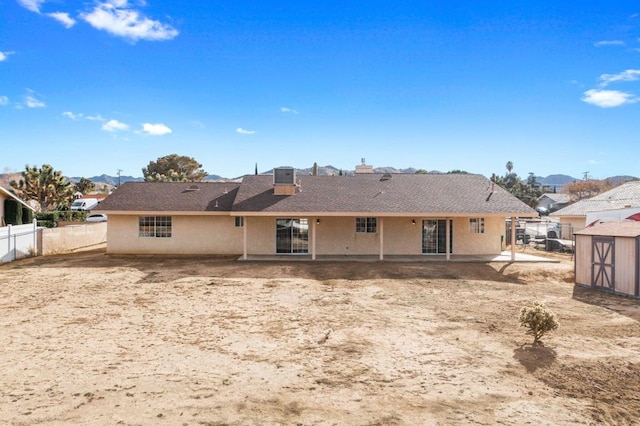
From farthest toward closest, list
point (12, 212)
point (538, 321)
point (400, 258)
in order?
point (12, 212) < point (400, 258) < point (538, 321)

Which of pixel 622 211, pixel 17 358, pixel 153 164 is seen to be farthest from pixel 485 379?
pixel 153 164

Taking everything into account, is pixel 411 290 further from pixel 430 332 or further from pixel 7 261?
pixel 7 261

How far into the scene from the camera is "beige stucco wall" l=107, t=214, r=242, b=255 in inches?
839

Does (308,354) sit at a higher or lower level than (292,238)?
lower

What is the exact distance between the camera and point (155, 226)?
69.9 feet

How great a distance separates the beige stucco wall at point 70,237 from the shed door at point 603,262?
26.1 meters

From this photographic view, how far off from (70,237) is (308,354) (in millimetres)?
22044

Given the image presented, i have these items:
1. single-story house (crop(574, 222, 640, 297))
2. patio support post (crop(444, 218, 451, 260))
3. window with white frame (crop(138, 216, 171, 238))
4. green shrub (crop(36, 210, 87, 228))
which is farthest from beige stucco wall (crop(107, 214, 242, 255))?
single-story house (crop(574, 222, 640, 297))

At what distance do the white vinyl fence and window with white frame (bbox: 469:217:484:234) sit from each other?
23038 mm

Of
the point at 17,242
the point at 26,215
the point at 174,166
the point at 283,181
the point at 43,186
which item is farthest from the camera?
the point at 174,166

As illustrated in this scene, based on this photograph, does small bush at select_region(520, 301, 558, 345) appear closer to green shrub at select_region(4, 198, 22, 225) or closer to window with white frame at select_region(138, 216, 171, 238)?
window with white frame at select_region(138, 216, 171, 238)

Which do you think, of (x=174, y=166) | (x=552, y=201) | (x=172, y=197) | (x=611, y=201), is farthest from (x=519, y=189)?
(x=172, y=197)

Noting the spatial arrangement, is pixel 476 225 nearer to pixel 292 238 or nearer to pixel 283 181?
pixel 292 238

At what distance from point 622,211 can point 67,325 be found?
2809cm
